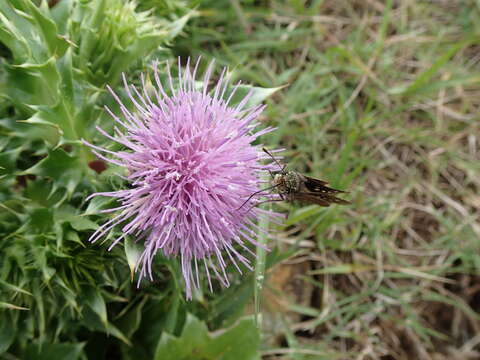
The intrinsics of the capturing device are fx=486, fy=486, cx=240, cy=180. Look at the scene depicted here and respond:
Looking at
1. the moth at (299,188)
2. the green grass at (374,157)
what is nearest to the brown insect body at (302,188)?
the moth at (299,188)

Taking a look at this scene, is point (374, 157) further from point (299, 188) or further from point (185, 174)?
point (185, 174)

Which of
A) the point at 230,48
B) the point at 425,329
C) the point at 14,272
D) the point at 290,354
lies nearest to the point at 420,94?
the point at 230,48

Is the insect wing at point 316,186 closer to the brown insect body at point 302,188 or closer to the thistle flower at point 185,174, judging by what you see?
the brown insect body at point 302,188

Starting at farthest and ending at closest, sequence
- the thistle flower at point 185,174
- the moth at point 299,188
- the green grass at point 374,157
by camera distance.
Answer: the green grass at point 374,157
the moth at point 299,188
the thistle flower at point 185,174

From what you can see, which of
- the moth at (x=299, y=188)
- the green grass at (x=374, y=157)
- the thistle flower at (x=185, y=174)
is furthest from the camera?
the green grass at (x=374, y=157)

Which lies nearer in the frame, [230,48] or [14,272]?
[14,272]

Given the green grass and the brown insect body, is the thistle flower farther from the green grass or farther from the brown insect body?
the green grass

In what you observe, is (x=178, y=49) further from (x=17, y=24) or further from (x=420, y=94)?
(x=420, y=94)
